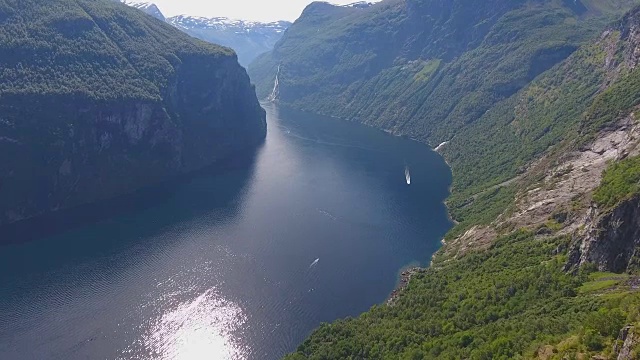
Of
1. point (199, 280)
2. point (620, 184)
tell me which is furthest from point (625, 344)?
point (199, 280)

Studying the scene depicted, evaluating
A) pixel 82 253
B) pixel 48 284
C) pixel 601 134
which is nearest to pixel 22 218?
pixel 82 253

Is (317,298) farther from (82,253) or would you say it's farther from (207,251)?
(82,253)

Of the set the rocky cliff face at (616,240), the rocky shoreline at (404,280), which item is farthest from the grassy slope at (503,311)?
the rocky cliff face at (616,240)

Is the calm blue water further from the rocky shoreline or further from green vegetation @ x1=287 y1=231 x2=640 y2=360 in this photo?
green vegetation @ x1=287 y1=231 x2=640 y2=360

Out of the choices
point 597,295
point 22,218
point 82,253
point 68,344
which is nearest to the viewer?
point 597,295

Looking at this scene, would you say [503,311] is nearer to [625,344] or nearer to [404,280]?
[625,344]

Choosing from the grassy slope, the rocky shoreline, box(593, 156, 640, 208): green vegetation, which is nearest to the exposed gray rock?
→ the grassy slope

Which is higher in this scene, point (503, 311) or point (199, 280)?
point (503, 311)
